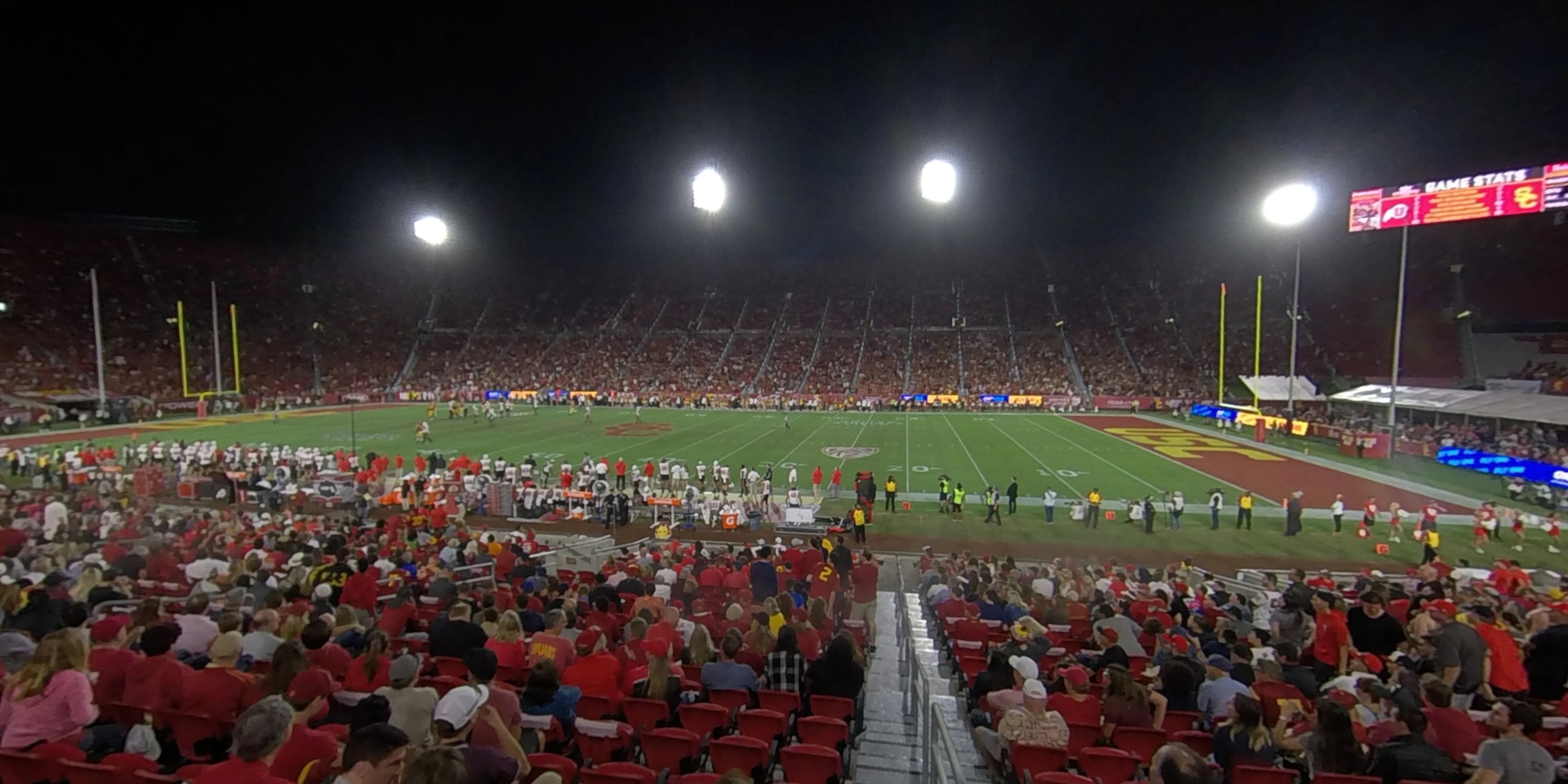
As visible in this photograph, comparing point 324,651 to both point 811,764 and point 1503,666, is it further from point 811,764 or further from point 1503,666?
point 1503,666

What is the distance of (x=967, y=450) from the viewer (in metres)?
31.1

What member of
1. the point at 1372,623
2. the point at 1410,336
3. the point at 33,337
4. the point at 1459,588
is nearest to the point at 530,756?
the point at 1372,623

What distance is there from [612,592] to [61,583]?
21.7 ft

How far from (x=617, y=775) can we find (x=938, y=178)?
38175 millimetres

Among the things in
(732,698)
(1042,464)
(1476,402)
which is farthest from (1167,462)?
(732,698)

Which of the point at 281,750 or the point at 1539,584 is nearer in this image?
the point at 281,750

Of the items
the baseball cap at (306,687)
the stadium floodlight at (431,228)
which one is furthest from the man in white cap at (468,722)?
the stadium floodlight at (431,228)

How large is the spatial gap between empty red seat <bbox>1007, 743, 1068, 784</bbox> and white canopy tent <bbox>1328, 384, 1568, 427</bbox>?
108 feet

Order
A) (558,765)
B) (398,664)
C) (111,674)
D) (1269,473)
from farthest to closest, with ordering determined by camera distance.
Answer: (1269,473) → (111,674) → (398,664) → (558,765)

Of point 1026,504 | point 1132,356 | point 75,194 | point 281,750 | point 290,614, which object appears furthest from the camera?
point 1132,356

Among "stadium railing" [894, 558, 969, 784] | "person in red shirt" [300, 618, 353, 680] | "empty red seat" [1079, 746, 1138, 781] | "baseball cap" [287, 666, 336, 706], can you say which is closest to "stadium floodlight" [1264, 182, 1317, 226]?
"stadium railing" [894, 558, 969, 784]

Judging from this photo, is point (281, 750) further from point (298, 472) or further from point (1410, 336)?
point (1410, 336)

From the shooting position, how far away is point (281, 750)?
3549mm

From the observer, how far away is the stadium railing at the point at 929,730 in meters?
3.77
